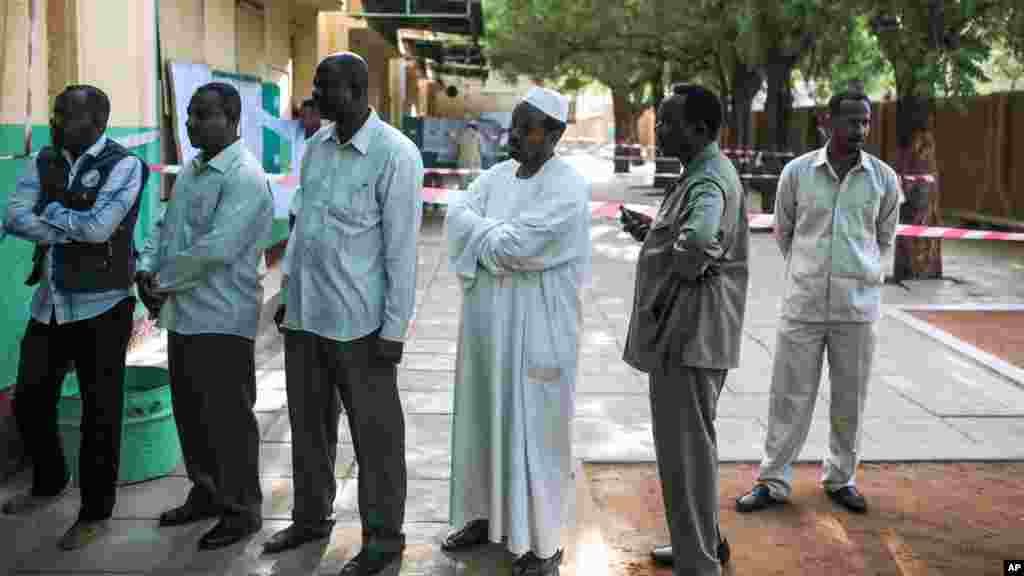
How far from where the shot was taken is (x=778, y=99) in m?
19.4

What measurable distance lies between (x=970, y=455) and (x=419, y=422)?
3.04m

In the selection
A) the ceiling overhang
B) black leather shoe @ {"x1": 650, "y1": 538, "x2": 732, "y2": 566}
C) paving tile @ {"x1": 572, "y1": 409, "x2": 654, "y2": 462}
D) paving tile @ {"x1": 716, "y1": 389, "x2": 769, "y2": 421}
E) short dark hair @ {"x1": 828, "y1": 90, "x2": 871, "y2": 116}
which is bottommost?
black leather shoe @ {"x1": 650, "y1": 538, "x2": 732, "y2": 566}

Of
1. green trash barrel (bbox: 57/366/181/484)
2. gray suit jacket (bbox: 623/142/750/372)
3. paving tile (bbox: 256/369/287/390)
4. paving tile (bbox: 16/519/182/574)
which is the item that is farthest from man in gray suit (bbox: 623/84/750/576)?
paving tile (bbox: 256/369/287/390)

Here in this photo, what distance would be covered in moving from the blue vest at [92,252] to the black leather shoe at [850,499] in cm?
335

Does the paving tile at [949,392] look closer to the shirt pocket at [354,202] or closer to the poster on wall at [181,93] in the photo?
the shirt pocket at [354,202]

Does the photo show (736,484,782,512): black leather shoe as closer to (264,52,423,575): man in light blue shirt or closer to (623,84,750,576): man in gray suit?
(623,84,750,576): man in gray suit

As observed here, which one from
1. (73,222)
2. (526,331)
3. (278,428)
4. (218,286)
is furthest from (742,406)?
(73,222)

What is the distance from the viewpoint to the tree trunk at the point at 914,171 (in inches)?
473

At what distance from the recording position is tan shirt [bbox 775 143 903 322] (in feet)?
16.3

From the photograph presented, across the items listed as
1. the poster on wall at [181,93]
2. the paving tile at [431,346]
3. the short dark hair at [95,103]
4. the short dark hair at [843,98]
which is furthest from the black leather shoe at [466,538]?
the poster on wall at [181,93]

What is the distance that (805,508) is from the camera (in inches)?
202

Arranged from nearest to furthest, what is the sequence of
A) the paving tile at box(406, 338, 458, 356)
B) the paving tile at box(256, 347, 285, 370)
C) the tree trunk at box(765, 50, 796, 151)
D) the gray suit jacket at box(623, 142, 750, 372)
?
1. the gray suit jacket at box(623, 142, 750, 372)
2. the paving tile at box(256, 347, 285, 370)
3. the paving tile at box(406, 338, 458, 356)
4. the tree trunk at box(765, 50, 796, 151)

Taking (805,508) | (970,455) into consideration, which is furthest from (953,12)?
(805,508)

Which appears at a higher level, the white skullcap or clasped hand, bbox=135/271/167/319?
the white skullcap
